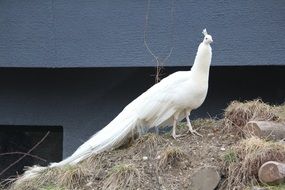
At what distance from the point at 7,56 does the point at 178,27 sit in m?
2.21

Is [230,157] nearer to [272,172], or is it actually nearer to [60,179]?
[272,172]

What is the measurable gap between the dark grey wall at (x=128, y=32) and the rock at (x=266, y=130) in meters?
1.97

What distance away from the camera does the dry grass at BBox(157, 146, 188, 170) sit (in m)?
4.84

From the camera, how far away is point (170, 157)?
4.86m

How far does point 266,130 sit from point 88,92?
3239mm

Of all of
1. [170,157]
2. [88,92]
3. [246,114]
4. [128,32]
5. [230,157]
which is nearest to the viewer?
[230,157]

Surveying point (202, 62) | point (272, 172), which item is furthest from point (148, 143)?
point (272, 172)

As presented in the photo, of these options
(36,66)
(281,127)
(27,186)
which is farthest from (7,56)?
(281,127)

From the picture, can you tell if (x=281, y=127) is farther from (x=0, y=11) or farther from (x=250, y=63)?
(x=0, y=11)

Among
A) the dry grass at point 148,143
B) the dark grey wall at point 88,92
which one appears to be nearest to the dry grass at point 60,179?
the dry grass at point 148,143

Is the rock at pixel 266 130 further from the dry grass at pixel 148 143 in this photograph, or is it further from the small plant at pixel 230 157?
the dry grass at pixel 148 143

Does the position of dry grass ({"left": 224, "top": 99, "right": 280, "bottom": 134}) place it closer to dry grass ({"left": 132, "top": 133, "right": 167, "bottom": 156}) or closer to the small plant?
the small plant

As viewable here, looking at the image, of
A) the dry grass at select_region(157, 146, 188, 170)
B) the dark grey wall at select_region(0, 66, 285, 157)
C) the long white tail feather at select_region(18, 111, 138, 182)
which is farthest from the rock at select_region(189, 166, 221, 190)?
the dark grey wall at select_region(0, 66, 285, 157)

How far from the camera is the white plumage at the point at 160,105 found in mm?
5094
